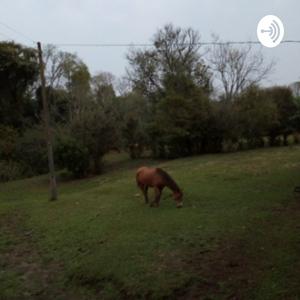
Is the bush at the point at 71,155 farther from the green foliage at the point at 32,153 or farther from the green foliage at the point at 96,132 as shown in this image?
the green foliage at the point at 32,153

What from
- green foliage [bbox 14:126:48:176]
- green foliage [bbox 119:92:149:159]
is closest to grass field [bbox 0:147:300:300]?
green foliage [bbox 14:126:48:176]

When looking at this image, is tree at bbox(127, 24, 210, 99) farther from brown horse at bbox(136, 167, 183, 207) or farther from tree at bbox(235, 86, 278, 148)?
brown horse at bbox(136, 167, 183, 207)

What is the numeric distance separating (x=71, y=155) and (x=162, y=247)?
1540 cm

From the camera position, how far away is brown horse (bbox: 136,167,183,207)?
1084cm

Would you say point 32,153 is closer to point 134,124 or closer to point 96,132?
point 96,132

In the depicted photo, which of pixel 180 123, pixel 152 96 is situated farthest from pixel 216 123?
pixel 152 96

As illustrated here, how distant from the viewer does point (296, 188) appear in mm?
11508

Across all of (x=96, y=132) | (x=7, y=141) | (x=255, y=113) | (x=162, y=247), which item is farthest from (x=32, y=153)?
(x=162, y=247)

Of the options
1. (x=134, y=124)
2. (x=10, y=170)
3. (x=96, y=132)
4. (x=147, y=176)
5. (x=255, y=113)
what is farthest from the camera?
(x=255, y=113)

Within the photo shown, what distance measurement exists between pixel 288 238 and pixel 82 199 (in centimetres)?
855

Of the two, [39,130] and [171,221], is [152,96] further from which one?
[171,221]

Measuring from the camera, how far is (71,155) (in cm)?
2225

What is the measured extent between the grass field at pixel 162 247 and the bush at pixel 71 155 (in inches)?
345

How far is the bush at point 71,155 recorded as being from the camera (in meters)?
22.2
